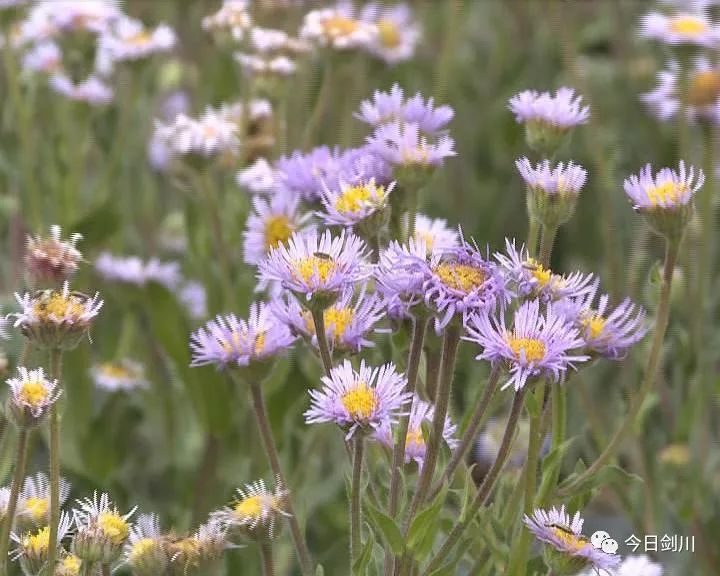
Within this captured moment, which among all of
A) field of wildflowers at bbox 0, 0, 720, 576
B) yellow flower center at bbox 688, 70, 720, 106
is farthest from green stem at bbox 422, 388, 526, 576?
yellow flower center at bbox 688, 70, 720, 106

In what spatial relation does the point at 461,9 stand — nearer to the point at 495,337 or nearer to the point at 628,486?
the point at 628,486

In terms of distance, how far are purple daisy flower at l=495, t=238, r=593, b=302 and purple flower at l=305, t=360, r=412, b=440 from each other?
64mm

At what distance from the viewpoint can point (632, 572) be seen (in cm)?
61

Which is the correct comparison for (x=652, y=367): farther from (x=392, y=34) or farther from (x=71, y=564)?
(x=392, y=34)


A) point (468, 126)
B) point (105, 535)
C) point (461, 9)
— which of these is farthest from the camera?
point (468, 126)

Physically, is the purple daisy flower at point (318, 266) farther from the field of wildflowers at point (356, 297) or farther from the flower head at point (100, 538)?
the flower head at point (100, 538)

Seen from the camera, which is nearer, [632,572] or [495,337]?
[495,337]

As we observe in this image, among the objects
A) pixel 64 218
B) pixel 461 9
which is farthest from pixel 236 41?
pixel 461 9

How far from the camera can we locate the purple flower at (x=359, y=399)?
46 cm

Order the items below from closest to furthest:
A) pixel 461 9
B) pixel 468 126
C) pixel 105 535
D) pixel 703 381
→ 1. pixel 105 535
2. pixel 703 381
3. pixel 461 9
4. pixel 468 126

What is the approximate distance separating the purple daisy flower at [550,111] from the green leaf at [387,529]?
259 millimetres

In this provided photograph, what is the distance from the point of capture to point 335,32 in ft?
3.33

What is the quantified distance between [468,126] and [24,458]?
3.68 ft

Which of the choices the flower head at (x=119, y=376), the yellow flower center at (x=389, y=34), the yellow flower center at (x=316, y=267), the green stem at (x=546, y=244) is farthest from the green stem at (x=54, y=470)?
the yellow flower center at (x=389, y=34)
